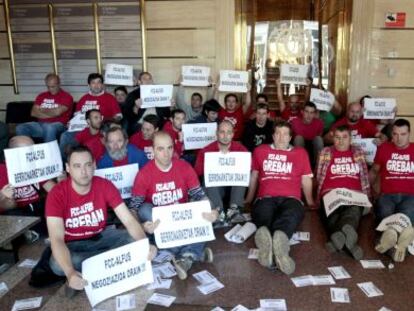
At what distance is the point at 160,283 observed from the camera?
2779 mm

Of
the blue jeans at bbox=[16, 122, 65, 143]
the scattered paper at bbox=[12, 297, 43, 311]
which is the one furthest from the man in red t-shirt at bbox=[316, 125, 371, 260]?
the blue jeans at bbox=[16, 122, 65, 143]

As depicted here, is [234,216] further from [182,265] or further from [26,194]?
[26,194]

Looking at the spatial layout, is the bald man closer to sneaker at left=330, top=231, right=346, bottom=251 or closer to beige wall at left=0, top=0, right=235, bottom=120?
sneaker at left=330, top=231, right=346, bottom=251

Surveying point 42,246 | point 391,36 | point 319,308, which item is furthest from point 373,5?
point 42,246

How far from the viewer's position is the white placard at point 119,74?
229 inches

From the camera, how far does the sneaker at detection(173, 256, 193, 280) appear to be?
2832mm

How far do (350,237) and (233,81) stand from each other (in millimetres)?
3140

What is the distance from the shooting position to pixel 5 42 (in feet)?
21.0

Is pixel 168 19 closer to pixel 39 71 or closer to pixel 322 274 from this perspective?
pixel 39 71

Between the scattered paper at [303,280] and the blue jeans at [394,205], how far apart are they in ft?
3.77

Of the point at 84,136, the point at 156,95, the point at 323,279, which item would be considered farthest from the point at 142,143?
the point at 323,279

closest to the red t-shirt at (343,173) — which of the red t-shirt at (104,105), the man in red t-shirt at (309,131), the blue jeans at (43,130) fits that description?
the man in red t-shirt at (309,131)

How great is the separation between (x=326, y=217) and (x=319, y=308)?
1.21m

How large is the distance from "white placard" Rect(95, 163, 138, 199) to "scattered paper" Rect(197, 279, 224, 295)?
1.25 m
